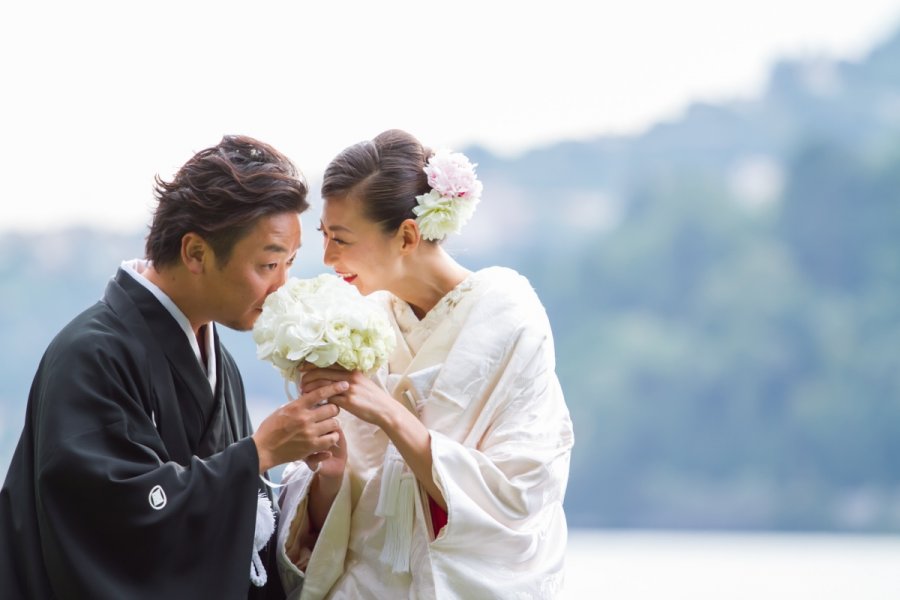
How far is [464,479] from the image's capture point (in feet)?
8.07

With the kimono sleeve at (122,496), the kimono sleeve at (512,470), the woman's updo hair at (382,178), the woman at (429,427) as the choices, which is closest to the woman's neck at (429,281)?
the woman at (429,427)

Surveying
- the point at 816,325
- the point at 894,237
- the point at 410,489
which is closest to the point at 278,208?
the point at 410,489

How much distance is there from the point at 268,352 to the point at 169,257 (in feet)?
1.24

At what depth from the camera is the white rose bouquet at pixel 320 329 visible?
7.70 ft

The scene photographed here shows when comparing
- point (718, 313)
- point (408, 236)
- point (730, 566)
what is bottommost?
point (730, 566)

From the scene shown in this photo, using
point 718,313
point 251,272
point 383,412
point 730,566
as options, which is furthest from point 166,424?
point 718,313

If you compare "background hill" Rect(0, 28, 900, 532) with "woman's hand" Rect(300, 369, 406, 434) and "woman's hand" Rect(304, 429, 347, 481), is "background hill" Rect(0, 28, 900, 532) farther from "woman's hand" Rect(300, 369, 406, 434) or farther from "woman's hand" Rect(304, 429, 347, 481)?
"woman's hand" Rect(300, 369, 406, 434)

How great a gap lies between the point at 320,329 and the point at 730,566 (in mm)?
5675

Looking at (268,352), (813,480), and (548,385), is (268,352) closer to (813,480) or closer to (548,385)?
(548,385)

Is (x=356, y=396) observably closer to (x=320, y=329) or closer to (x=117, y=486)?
(x=320, y=329)

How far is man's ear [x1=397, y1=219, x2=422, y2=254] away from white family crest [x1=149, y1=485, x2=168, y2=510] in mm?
810

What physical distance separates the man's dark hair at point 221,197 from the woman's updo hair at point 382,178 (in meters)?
0.15

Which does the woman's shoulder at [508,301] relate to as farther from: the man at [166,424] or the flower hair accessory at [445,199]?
the man at [166,424]

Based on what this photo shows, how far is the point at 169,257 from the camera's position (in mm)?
2572
